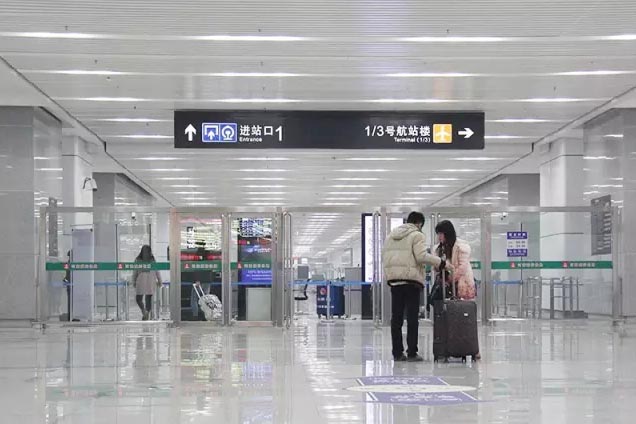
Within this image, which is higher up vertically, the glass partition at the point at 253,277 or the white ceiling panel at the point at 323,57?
the white ceiling panel at the point at 323,57

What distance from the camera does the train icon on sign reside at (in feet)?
52.3

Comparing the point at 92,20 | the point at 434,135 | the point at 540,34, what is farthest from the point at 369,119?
the point at 92,20

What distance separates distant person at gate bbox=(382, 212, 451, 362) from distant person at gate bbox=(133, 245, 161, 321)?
9.31m

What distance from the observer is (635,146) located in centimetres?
1731

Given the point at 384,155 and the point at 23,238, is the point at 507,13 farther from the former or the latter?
the point at 384,155

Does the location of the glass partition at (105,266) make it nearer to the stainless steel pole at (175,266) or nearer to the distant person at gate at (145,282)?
the distant person at gate at (145,282)

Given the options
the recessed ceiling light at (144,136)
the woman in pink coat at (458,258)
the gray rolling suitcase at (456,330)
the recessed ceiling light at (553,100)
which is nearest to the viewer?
the gray rolling suitcase at (456,330)

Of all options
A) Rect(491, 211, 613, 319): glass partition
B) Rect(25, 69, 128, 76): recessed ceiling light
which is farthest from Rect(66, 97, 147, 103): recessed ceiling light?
Rect(491, 211, 613, 319): glass partition

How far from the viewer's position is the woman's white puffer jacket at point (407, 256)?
9195 mm

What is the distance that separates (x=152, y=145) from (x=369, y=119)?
6.98 meters

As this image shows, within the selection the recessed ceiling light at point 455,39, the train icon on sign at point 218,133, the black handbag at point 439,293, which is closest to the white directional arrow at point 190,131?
the train icon on sign at point 218,133

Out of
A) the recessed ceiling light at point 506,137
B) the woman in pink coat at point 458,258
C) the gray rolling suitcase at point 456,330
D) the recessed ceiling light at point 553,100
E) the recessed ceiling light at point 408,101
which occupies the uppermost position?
the recessed ceiling light at point 553,100

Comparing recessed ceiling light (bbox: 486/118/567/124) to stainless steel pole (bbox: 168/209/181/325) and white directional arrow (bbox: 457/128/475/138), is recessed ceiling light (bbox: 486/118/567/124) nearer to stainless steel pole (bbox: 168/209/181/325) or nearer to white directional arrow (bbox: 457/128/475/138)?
white directional arrow (bbox: 457/128/475/138)

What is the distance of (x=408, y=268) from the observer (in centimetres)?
922
